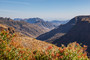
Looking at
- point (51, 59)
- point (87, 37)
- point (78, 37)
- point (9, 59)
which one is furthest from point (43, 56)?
point (78, 37)

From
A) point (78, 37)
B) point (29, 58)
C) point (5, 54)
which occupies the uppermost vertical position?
point (5, 54)

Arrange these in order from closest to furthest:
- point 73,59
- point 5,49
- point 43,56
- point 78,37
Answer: point 73,59
point 43,56
point 5,49
point 78,37

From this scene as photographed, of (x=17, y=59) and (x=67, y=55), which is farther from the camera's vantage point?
(x=17, y=59)

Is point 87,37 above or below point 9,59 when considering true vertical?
below

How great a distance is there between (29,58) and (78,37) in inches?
5904

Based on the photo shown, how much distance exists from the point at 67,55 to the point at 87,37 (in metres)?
141

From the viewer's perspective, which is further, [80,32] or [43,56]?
[80,32]

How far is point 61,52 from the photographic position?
5.82 metres

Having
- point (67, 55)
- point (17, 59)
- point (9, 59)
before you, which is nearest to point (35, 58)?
point (17, 59)

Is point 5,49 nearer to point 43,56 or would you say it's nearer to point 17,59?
point 17,59

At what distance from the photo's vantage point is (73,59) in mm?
5355

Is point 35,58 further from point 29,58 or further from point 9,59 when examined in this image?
point 9,59

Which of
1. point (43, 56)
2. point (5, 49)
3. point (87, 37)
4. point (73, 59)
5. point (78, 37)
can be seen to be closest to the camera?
point (73, 59)

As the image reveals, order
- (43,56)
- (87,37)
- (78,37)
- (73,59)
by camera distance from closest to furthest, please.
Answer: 1. (73,59)
2. (43,56)
3. (87,37)
4. (78,37)
